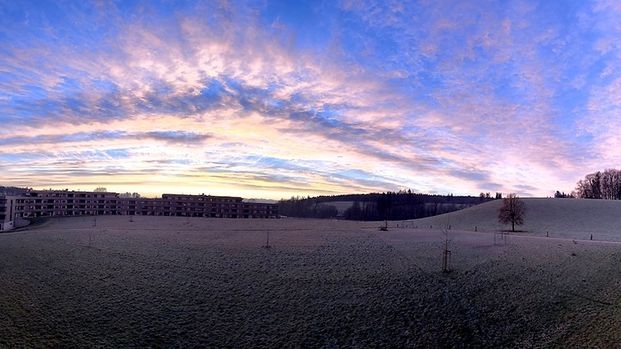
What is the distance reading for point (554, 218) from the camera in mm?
82188

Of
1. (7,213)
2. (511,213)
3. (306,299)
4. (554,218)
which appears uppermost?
(511,213)

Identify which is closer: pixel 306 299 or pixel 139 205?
pixel 306 299

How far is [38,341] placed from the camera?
1762 centimetres

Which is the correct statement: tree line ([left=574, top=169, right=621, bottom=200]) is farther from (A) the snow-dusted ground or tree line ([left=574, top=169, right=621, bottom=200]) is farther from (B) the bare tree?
(A) the snow-dusted ground

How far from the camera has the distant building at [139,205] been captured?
122 m

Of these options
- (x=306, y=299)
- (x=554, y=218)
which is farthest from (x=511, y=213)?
(x=306, y=299)

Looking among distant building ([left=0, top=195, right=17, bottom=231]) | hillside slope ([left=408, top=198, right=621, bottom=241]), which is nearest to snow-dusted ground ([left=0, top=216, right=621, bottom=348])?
hillside slope ([left=408, top=198, right=621, bottom=241])

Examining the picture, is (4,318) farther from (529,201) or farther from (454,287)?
(529,201)

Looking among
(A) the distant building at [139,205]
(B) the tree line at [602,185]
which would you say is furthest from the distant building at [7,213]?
(B) the tree line at [602,185]

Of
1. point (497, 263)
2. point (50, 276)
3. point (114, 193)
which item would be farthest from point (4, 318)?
point (114, 193)

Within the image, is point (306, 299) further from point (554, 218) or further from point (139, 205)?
point (139, 205)

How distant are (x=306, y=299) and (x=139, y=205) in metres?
128

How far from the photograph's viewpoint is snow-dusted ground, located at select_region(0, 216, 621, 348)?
18547 millimetres

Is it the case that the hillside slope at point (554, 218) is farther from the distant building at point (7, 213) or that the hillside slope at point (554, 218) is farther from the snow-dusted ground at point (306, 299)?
the distant building at point (7, 213)
